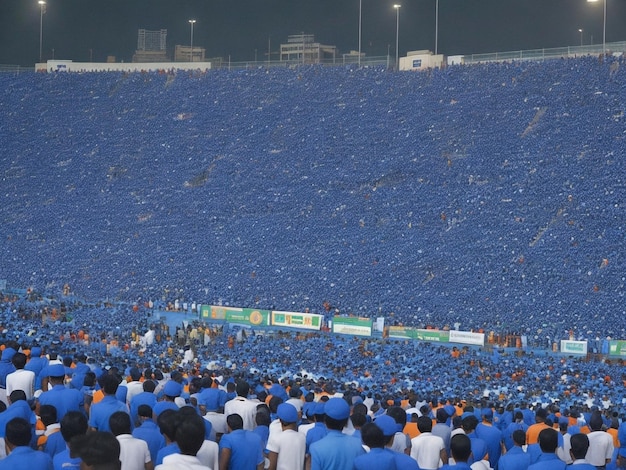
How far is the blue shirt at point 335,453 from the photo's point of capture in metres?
6.91

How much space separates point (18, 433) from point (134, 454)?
89 centimetres

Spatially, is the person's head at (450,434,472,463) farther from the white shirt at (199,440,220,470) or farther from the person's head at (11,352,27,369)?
the person's head at (11,352,27,369)

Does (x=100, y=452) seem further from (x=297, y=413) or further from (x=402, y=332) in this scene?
(x=402, y=332)

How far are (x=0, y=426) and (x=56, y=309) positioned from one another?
Answer: 94.0ft

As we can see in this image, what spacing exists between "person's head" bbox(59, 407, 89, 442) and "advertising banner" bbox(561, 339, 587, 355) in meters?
24.8

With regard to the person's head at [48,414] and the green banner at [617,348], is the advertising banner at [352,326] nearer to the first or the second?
the green banner at [617,348]

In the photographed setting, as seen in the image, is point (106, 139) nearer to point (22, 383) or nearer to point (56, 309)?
point (56, 309)

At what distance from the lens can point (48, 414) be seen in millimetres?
8164

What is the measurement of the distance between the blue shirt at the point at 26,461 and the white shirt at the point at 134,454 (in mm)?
862

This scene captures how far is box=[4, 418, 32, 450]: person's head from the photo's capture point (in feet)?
20.8

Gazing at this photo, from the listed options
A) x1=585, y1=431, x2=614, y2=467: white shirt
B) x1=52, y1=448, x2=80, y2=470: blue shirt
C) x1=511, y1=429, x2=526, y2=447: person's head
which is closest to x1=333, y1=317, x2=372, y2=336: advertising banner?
x1=585, y1=431, x2=614, y2=467: white shirt

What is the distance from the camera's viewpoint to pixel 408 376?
2431 centimetres

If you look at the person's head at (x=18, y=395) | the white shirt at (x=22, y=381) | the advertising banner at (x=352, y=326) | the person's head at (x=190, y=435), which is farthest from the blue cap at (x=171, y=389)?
the advertising banner at (x=352, y=326)

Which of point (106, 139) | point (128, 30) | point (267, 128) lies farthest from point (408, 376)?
point (128, 30)
